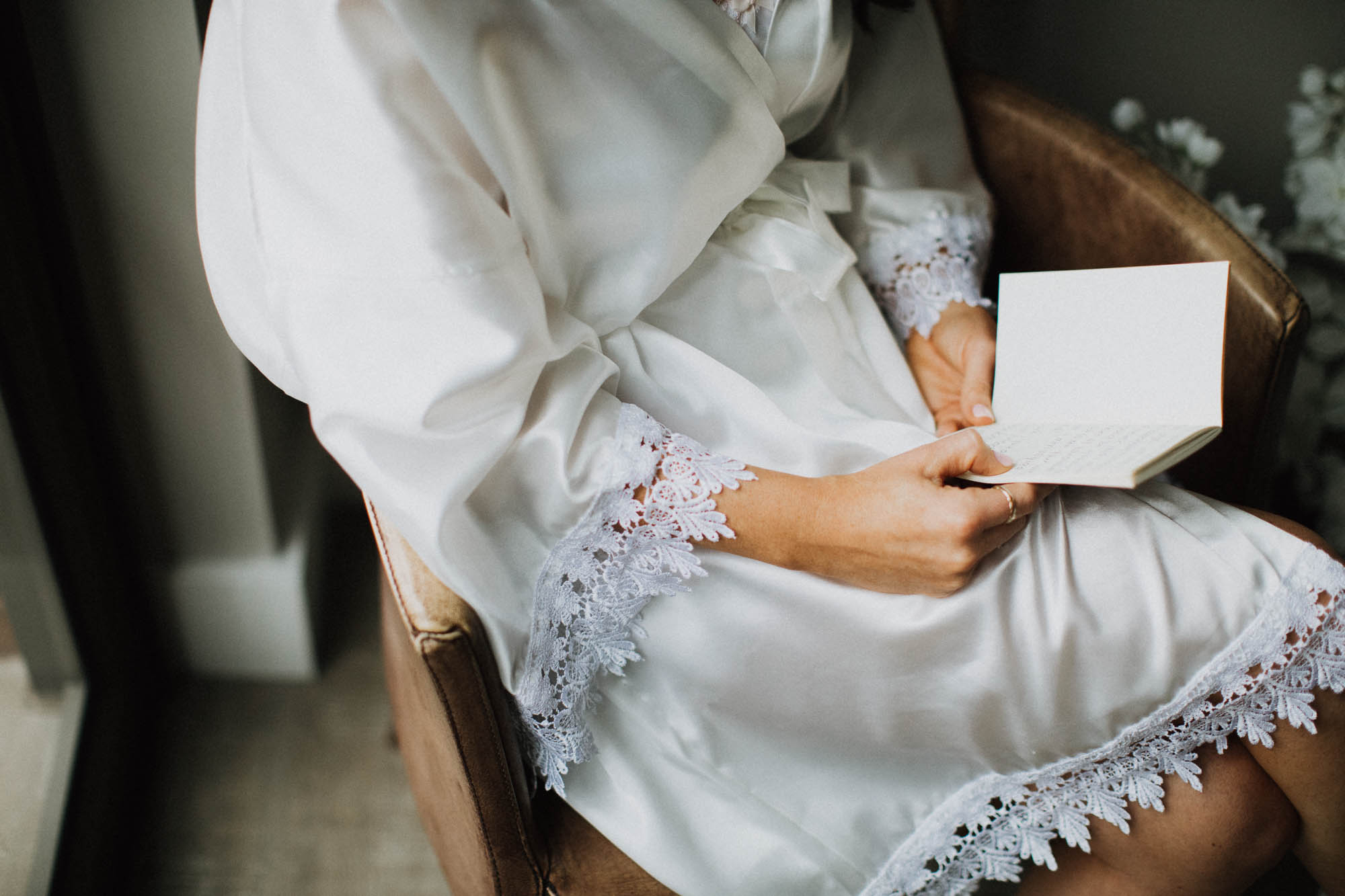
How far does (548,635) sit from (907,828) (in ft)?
1.14

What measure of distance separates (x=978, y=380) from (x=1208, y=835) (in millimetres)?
415

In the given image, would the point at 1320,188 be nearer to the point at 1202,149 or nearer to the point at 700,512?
the point at 1202,149

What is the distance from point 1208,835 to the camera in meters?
0.74

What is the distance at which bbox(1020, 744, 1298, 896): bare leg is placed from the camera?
734mm

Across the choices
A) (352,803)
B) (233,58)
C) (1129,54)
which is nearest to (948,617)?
(233,58)

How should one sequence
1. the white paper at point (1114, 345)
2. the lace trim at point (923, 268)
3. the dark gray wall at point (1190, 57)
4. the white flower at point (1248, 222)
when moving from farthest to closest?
the dark gray wall at point (1190, 57)
the white flower at point (1248, 222)
the lace trim at point (923, 268)
the white paper at point (1114, 345)

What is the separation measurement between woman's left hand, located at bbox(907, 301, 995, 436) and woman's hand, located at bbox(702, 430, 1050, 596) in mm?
182

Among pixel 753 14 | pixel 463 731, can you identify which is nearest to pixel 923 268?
pixel 753 14

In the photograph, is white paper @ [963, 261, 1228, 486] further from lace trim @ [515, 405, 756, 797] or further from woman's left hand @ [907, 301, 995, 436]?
lace trim @ [515, 405, 756, 797]

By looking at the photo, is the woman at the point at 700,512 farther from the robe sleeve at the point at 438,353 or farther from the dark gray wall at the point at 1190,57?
the dark gray wall at the point at 1190,57

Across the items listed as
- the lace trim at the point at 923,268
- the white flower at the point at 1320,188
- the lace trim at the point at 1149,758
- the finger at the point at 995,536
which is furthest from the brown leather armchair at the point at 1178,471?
the white flower at the point at 1320,188

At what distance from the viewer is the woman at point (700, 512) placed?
0.64 meters

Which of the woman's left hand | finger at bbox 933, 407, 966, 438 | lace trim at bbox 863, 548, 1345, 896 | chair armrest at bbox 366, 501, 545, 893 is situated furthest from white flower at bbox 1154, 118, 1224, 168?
chair armrest at bbox 366, 501, 545, 893

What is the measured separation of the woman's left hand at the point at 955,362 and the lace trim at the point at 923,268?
0.01m
